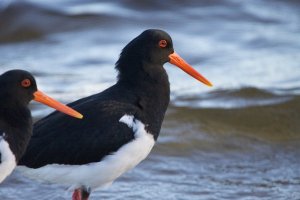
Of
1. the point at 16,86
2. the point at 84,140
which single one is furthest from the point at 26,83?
the point at 84,140

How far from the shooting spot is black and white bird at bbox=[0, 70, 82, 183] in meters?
6.20

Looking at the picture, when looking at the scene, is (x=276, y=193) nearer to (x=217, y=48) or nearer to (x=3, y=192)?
(x=3, y=192)

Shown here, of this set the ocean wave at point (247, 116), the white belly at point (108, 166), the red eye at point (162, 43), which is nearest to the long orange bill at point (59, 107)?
the white belly at point (108, 166)

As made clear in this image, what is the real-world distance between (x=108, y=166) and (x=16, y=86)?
3.40ft

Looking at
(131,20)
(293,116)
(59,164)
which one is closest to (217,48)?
(131,20)

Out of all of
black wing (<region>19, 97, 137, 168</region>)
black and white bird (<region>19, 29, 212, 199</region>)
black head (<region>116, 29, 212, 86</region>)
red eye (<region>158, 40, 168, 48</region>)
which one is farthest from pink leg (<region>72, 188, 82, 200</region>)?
red eye (<region>158, 40, 168, 48</region>)

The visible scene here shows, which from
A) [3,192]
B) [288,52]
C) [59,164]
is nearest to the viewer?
[59,164]

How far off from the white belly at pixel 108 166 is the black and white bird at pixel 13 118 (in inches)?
24.7

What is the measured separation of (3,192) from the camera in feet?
27.0

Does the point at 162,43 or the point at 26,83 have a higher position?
the point at 162,43

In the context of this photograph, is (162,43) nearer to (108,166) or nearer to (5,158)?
(108,166)

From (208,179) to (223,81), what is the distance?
3228 millimetres

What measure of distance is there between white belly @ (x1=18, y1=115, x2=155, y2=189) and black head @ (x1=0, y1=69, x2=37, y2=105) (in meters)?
0.73

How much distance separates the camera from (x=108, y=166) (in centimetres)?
686
